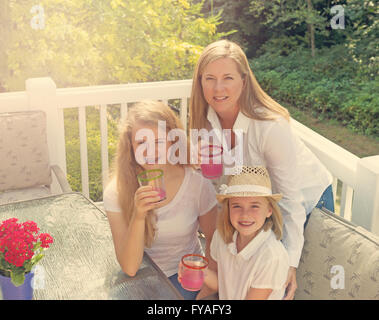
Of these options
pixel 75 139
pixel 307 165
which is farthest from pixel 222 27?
pixel 307 165

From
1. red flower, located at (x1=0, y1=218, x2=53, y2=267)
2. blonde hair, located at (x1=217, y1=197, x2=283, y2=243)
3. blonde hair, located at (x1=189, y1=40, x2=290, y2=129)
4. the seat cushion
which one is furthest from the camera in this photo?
the seat cushion

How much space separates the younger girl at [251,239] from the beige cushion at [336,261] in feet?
0.47

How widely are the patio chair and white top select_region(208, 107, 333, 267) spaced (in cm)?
132

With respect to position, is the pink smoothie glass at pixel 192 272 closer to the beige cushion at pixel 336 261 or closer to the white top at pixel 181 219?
the white top at pixel 181 219

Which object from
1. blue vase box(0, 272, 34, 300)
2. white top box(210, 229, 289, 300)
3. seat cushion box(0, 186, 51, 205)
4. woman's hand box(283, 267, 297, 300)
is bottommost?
seat cushion box(0, 186, 51, 205)

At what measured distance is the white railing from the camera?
8.25ft

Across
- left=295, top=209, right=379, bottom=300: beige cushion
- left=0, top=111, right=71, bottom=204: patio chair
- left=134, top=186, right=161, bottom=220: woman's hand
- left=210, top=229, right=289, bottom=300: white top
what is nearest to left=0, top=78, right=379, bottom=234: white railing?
left=0, top=111, right=71, bottom=204: patio chair

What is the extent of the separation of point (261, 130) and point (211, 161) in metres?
0.26

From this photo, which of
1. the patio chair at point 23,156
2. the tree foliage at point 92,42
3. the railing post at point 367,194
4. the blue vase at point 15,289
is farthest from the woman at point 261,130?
the tree foliage at point 92,42

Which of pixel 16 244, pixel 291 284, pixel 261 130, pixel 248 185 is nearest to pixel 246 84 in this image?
pixel 261 130

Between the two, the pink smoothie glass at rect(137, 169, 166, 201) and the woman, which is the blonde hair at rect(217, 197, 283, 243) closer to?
the woman

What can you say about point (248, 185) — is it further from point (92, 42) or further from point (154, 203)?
point (92, 42)

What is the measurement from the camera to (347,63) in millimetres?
9227

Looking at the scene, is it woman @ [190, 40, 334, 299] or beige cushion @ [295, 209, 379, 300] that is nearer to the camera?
beige cushion @ [295, 209, 379, 300]
